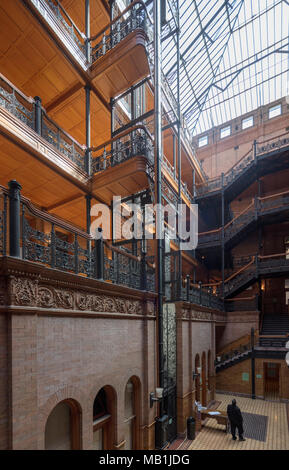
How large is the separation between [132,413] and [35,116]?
906 cm

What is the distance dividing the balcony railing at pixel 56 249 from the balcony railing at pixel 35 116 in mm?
3375

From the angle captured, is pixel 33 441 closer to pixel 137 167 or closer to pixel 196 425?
pixel 137 167

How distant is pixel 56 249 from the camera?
18.0 feet

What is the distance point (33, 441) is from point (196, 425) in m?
9.01

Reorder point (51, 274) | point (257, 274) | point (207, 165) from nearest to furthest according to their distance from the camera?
point (51, 274)
point (257, 274)
point (207, 165)

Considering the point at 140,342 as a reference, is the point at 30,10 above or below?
above

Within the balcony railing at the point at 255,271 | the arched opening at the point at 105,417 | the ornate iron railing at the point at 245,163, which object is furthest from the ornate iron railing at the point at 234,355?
the arched opening at the point at 105,417

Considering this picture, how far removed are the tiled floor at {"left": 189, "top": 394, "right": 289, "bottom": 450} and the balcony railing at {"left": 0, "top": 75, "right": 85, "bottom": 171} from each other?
1101 cm

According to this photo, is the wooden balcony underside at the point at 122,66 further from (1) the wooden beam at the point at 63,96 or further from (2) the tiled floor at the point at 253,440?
(2) the tiled floor at the point at 253,440

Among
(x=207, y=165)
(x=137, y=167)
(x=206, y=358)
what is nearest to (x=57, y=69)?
(x=137, y=167)

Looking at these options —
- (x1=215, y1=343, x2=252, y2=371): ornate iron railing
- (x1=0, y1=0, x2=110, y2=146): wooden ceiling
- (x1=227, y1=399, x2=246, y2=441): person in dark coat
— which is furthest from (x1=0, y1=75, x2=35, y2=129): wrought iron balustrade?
(x1=215, y1=343, x2=252, y2=371): ornate iron railing

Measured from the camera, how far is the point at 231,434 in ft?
34.6

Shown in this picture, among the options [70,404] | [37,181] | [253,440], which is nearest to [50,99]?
[37,181]

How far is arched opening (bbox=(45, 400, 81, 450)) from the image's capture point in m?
4.62
